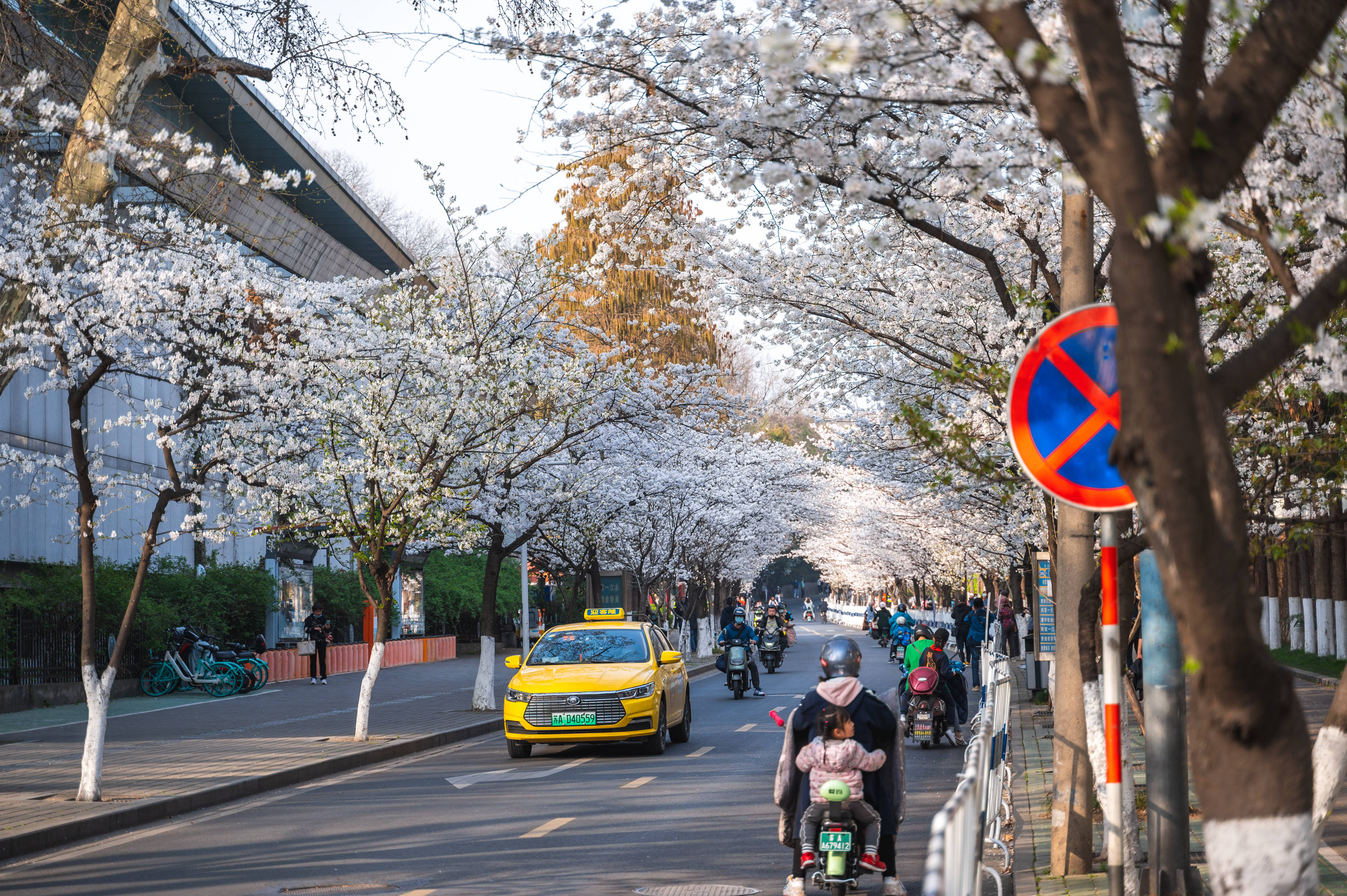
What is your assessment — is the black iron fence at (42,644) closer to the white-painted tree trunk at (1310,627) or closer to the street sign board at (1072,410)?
the street sign board at (1072,410)

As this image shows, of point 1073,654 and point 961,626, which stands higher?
point 1073,654

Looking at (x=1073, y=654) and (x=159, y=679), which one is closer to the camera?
(x=1073, y=654)

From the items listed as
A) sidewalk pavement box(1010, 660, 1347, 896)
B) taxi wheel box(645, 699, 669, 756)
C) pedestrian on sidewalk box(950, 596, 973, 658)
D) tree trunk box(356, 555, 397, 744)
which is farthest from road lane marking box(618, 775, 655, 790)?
pedestrian on sidewalk box(950, 596, 973, 658)

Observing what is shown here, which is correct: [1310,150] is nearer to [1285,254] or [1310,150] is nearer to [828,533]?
[1285,254]

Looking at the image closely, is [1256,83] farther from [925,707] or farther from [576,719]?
[925,707]

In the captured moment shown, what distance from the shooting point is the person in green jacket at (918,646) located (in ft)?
64.6

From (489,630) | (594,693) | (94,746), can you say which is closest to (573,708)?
(594,693)

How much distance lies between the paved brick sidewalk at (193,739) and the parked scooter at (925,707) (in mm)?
6754

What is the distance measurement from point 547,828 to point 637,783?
127 inches

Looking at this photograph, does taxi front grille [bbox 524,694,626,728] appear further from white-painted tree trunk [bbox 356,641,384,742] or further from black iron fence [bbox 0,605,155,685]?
black iron fence [bbox 0,605,155,685]

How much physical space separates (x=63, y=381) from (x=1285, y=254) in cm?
1112

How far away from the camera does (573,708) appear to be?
685 inches

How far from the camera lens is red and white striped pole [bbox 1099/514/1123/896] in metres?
6.12

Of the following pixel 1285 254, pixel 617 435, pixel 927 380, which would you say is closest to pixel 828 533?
pixel 617 435
